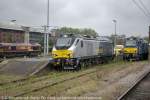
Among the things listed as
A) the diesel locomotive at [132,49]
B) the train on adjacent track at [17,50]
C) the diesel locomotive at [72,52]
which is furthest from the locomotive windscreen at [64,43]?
the diesel locomotive at [132,49]

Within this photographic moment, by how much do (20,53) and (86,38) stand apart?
20.7 metres

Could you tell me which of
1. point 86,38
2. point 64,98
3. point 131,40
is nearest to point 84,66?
point 86,38

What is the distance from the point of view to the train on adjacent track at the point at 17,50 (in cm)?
4708

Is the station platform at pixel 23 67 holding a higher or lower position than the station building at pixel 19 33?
lower

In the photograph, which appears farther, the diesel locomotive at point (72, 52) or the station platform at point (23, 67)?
the diesel locomotive at point (72, 52)

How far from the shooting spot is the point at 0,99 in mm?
13125

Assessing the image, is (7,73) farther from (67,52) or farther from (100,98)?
(100,98)

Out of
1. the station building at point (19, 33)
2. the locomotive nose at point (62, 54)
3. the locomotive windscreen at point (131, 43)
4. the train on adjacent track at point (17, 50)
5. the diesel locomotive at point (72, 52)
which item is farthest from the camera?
the station building at point (19, 33)

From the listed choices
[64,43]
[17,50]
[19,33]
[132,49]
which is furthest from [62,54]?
[19,33]

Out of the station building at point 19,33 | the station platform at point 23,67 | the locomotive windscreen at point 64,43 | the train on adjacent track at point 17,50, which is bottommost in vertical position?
the station platform at point 23,67

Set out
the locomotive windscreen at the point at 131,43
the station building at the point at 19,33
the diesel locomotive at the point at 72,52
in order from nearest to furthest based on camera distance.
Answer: the diesel locomotive at the point at 72,52 → the locomotive windscreen at the point at 131,43 → the station building at the point at 19,33

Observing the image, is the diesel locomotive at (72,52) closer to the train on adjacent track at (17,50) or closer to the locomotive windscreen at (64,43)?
the locomotive windscreen at (64,43)

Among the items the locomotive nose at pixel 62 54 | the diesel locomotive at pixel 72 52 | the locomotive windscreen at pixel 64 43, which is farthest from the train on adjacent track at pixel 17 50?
the locomotive nose at pixel 62 54

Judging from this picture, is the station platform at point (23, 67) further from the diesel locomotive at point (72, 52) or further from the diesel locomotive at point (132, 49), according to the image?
the diesel locomotive at point (132, 49)
